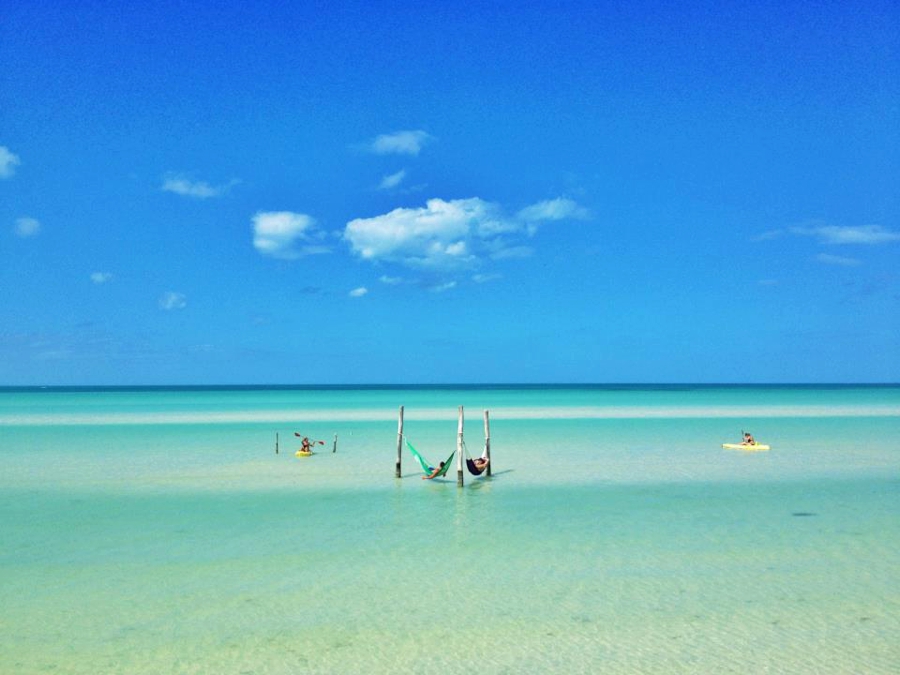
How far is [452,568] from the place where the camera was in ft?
32.9

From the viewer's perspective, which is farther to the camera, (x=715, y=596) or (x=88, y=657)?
(x=715, y=596)

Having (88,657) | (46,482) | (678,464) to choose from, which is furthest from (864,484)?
(46,482)

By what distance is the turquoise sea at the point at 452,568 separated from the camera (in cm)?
721

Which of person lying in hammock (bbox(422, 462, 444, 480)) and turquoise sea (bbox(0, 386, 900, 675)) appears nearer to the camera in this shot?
turquoise sea (bbox(0, 386, 900, 675))

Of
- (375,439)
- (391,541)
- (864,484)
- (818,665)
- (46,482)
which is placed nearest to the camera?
(818,665)

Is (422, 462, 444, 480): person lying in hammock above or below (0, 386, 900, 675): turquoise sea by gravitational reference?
above

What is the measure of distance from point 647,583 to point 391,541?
13.0ft

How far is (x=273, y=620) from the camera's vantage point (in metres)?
8.05

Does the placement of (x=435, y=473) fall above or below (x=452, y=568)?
above

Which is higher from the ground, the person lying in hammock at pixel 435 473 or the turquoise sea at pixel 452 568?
the person lying in hammock at pixel 435 473

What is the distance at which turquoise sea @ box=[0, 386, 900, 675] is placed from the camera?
23.7 feet

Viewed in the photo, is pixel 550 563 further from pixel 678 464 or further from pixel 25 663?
pixel 678 464

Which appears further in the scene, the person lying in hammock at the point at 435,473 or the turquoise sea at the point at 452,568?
the person lying in hammock at the point at 435,473

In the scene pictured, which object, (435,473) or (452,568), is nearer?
(452,568)
